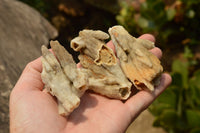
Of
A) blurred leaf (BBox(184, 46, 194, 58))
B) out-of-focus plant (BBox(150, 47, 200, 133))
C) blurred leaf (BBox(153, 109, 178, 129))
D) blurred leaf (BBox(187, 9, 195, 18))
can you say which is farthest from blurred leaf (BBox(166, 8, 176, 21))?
blurred leaf (BBox(153, 109, 178, 129))

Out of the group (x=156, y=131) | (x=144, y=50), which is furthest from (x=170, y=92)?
(x=144, y=50)

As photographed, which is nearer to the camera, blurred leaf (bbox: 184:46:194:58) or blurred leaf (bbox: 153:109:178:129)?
blurred leaf (bbox: 153:109:178:129)

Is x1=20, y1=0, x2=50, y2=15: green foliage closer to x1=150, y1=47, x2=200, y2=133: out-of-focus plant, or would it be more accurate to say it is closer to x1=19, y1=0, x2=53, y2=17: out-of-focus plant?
x1=19, y1=0, x2=53, y2=17: out-of-focus plant

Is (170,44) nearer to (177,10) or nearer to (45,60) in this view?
(177,10)

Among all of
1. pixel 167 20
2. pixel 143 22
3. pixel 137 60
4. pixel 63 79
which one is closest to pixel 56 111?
pixel 63 79

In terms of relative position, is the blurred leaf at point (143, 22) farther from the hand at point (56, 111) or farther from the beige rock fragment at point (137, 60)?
the hand at point (56, 111)

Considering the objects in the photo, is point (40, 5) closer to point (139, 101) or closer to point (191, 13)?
point (191, 13)

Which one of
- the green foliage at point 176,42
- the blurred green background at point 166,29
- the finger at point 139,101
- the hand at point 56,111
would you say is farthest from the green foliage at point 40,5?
the finger at point 139,101
